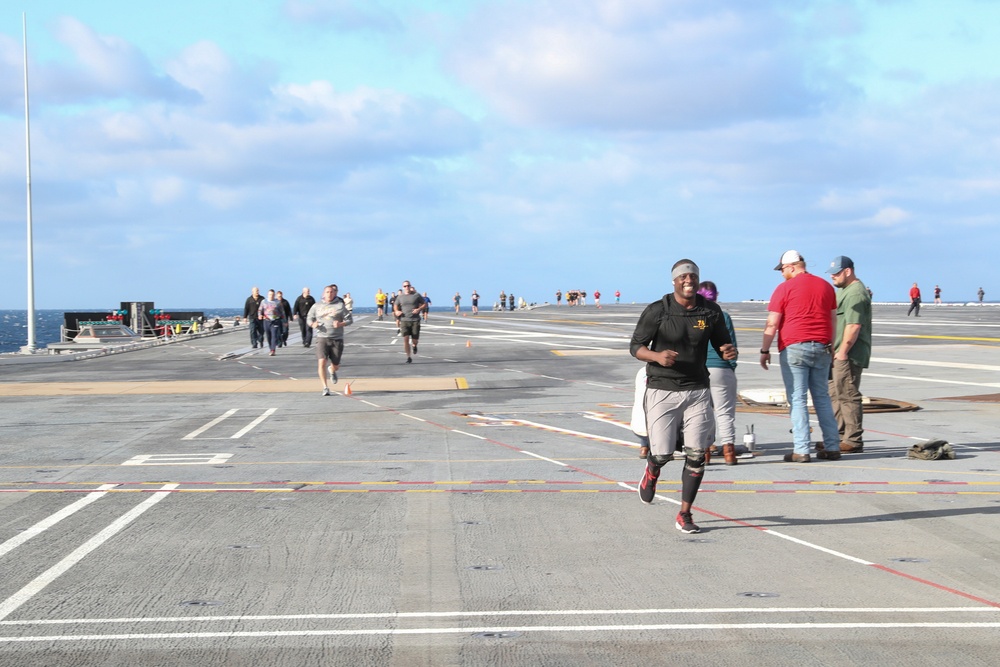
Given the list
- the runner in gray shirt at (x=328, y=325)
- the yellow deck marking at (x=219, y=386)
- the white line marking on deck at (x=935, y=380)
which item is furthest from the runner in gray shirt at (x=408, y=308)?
the white line marking on deck at (x=935, y=380)

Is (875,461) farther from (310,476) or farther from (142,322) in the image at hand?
(142,322)

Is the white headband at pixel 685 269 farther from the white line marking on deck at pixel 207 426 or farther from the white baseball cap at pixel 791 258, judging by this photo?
the white line marking on deck at pixel 207 426

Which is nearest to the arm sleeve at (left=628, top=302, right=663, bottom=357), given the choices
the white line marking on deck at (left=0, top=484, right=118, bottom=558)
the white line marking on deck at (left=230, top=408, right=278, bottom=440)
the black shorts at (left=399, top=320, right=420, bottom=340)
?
the white line marking on deck at (left=0, top=484, right=118, bottom=558)

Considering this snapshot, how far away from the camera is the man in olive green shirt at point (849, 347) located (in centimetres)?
1136

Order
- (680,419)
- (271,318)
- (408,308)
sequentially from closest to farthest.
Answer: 1. (680,419)
2. (408,308)
3. (271,318)

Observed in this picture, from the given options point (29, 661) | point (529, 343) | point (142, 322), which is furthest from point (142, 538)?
point (142, 322)

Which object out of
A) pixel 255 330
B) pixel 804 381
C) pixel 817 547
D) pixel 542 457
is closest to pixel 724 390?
pixel 804 381

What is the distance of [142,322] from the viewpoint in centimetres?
5731

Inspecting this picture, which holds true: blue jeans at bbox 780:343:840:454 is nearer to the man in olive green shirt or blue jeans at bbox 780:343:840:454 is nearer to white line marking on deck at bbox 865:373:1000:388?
the man in olive green shirt

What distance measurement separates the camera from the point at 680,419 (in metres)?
7.64

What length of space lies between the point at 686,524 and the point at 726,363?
10.9 ft

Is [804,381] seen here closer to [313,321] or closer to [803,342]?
[803,342]

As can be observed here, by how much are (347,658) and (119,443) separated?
8615mm

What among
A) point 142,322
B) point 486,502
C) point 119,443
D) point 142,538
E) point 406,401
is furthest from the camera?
point 142,322
